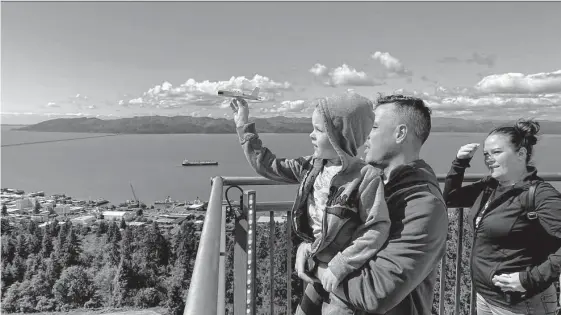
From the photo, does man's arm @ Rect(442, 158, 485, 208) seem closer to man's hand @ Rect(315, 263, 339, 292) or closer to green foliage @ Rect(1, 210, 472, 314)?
man's hand @ Rect(315, 263, 339, 292)

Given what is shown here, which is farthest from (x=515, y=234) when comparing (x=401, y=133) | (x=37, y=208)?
(x=37, y=208)

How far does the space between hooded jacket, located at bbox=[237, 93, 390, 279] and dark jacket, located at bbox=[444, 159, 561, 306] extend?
1082 millimetres

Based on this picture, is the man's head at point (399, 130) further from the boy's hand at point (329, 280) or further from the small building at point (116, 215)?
the small building at point (116, 215)

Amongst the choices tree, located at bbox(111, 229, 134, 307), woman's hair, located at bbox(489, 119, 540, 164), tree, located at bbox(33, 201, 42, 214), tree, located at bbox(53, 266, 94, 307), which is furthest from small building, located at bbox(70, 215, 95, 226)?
woman's hair, located at bbox(489, 119, 540, 164)

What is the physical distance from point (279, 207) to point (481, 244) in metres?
1.06

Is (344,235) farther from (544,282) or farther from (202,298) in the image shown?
(544,282)

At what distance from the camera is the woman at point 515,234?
5.99ft

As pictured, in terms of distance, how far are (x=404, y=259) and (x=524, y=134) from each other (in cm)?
139

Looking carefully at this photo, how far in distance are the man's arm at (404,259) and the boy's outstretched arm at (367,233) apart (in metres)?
0.02

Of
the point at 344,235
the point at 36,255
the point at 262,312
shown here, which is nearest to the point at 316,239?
the point at 344,235

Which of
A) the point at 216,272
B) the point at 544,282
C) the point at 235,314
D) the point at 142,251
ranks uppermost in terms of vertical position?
the point at 216,272

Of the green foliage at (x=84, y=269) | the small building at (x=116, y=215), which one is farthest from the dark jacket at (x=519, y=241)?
the small building at (x=116, y=215)

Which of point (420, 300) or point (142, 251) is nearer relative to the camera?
point (420, 300)

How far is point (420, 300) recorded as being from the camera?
116 cm
